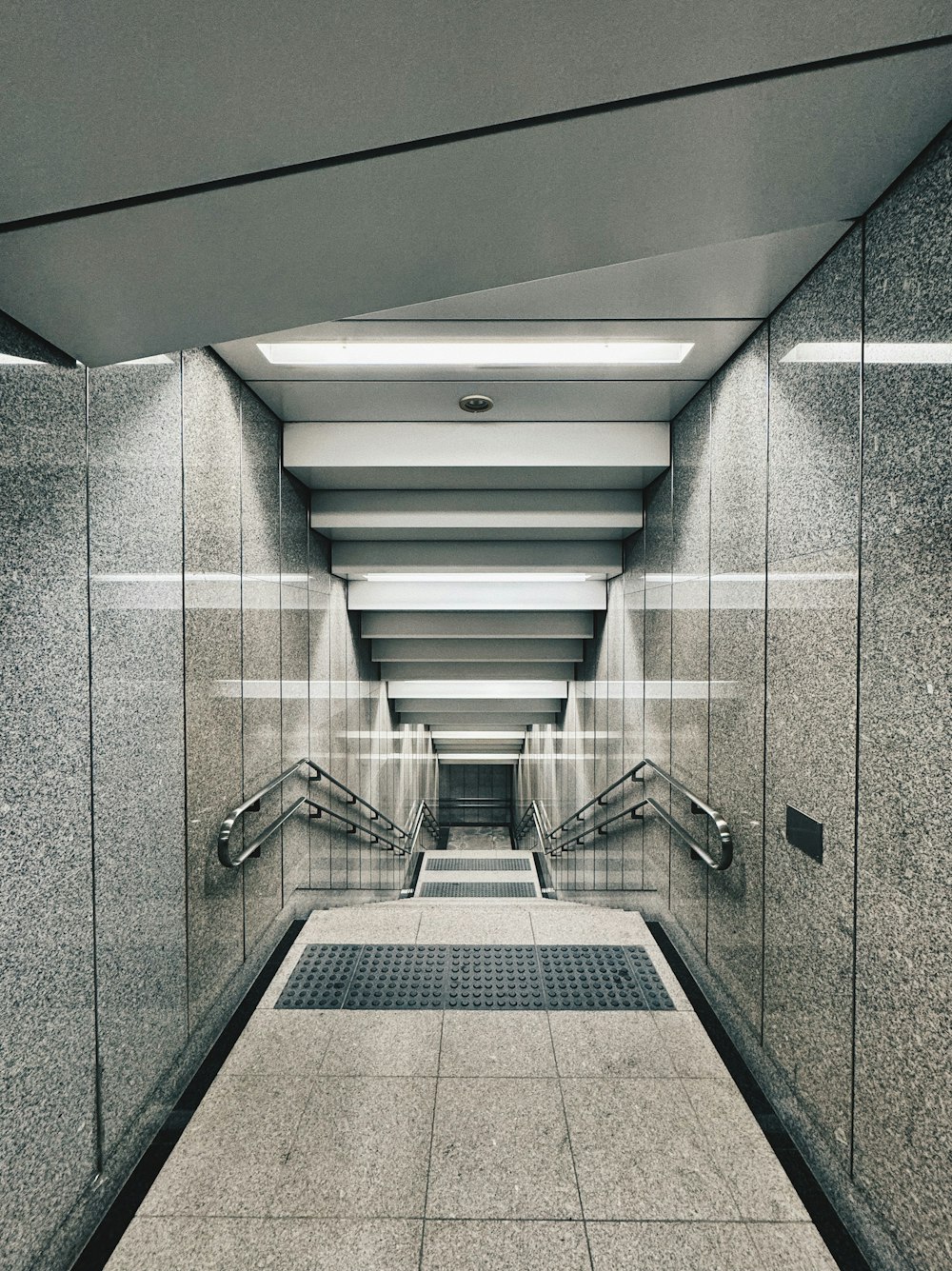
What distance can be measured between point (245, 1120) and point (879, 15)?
3121 millimetres

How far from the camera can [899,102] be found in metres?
1.23

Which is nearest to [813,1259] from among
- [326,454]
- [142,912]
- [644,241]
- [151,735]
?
[142,912]

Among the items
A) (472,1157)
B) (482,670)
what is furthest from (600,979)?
(482,670)

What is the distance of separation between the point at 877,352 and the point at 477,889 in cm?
678

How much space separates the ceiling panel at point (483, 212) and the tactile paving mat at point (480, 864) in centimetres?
906

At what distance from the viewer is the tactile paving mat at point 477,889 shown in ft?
23.2

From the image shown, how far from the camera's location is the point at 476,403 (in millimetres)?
3229

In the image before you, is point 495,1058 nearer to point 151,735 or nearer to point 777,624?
point 151,735

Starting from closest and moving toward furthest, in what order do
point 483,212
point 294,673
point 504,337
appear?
1. point 483,212
2. point 504,337
3. point 294,673

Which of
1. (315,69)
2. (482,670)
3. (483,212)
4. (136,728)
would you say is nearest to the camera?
(315,69)

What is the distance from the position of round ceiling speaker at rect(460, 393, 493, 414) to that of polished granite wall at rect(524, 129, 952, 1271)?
3.52ft

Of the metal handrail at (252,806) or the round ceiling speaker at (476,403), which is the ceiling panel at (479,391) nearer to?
the round ceiling speaker at (476,403)

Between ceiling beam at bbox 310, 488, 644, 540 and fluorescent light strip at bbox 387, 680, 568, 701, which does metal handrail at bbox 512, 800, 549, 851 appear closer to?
fluorescent light strip at bbox 387, 680, 568, 701

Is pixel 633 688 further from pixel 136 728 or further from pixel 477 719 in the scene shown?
pixel 477 719
